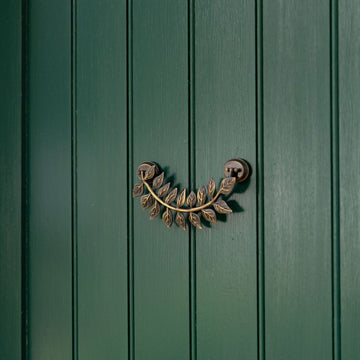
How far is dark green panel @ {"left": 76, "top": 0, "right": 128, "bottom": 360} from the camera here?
0.85 meters

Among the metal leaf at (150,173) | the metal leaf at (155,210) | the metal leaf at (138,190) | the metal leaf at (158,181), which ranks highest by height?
the metal leaf at (150,173)

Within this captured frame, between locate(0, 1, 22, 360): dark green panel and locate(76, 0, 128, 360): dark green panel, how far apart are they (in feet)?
0.44

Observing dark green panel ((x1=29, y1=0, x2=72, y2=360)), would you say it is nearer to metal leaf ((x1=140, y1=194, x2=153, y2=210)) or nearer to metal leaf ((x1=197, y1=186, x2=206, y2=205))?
metal leaf ((x1=140, y1=194, x2=153, y2=210))

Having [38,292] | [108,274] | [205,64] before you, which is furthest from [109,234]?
[205,64]

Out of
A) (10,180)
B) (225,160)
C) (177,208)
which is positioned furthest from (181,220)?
(10,180)

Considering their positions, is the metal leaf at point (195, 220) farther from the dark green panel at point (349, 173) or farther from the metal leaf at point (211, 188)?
the dark green panel at point (349, 173)

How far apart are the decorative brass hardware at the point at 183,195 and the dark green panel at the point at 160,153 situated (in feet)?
0.07

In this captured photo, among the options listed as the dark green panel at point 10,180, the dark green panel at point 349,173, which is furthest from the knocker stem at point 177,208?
the dark green panel at point 10,180

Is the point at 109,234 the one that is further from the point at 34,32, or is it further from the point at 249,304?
the point at 34,32

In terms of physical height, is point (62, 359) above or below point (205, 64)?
below

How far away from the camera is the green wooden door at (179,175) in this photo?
2.23ft

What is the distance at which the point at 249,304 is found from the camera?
736 mm

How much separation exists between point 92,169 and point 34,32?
0.30 metres

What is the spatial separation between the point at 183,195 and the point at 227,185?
0.08m
